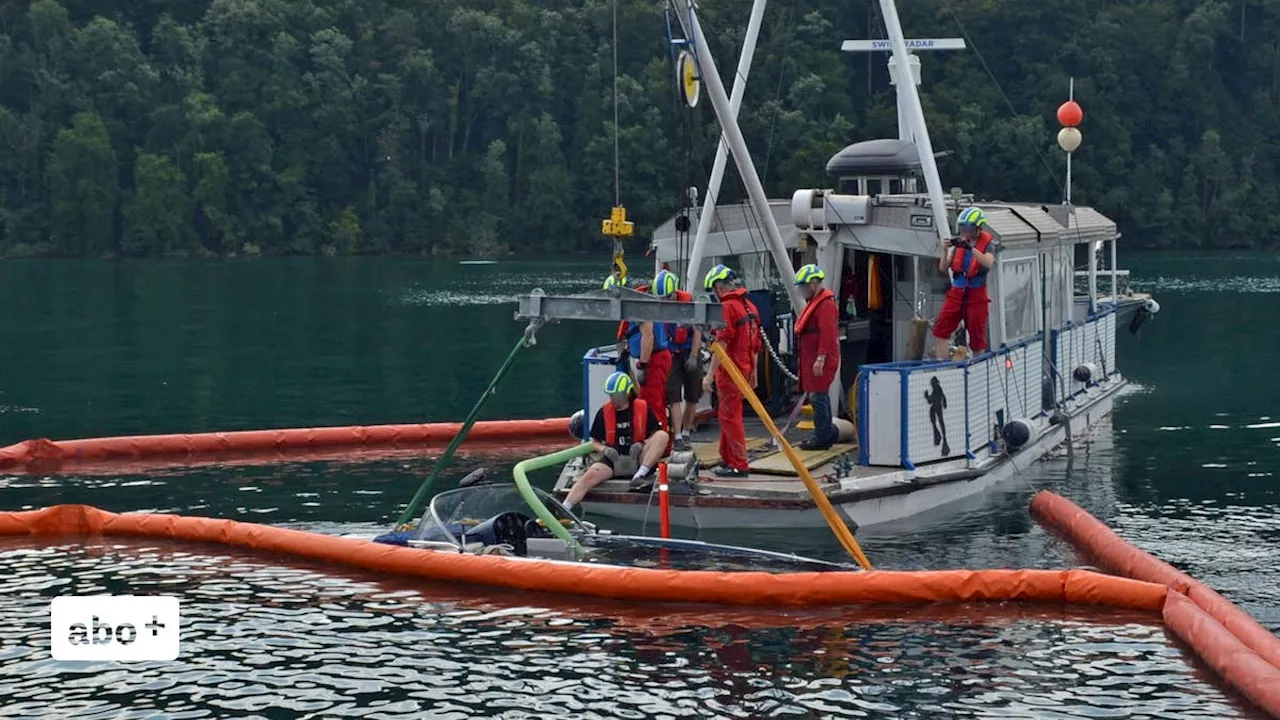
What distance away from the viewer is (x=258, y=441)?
87.1ft

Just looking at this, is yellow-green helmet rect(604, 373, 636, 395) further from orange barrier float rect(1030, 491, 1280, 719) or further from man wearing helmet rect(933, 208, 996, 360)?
orange barrier float rect(1030, 491, 1280, 719)

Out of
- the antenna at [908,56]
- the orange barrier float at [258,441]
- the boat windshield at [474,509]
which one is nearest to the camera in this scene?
the boat windshield at [474,509]

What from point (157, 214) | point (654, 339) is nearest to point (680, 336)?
point (654, 339)

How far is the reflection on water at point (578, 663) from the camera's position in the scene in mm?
14102

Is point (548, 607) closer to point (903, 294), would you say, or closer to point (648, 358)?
point (648, 358)

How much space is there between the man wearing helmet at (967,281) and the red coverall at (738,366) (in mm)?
2412

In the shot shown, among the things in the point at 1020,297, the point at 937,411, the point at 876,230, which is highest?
the point at 876,230

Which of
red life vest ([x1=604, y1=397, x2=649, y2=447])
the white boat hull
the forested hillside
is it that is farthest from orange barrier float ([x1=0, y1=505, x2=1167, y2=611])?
the forested hillside

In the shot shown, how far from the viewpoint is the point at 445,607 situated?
1703cm

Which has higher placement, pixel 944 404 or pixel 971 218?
pixel 971 218

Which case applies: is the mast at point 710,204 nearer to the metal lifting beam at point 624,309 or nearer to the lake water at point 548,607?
the lake water at point 548,607

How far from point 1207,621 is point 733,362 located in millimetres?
6568

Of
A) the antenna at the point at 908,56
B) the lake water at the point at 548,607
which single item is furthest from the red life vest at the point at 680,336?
the antenna at the point at 908,56

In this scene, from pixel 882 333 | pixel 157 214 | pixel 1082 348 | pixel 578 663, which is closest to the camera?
pixel 578 663
